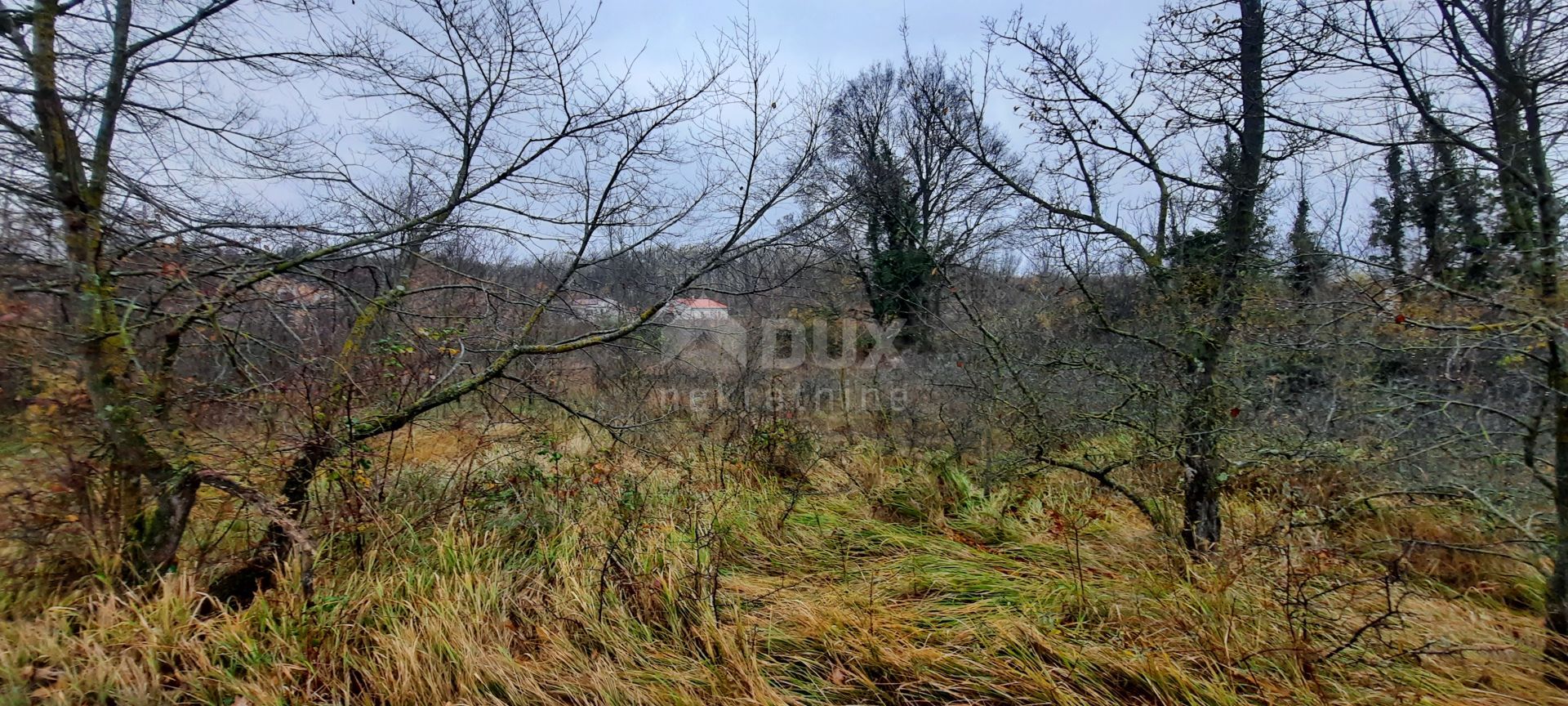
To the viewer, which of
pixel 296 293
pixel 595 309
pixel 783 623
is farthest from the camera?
pixel 595 309

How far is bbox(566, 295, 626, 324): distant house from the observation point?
398 cm

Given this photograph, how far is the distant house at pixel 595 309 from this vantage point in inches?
157

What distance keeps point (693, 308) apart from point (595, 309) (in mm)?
715

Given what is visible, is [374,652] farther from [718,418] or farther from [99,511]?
[718,418]

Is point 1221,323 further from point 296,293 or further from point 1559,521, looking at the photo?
point 296,293

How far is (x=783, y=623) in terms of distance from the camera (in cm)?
251

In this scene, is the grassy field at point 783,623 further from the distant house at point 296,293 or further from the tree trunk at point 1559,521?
the distant house at point 296,293

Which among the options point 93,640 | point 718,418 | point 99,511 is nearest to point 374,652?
point 93,640

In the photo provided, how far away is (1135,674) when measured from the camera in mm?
1969

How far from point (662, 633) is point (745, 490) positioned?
2.14 meters

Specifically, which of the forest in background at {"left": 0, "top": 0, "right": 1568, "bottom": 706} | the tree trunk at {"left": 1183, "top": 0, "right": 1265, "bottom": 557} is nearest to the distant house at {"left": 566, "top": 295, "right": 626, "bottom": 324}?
the forest in background at {"left": 0, "top": 0, "right": 1568, "bottom": 706}

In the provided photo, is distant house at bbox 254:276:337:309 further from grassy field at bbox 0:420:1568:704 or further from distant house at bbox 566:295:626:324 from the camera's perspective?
distant house at bbox 566:295:626:324

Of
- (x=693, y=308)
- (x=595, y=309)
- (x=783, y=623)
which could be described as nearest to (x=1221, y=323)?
(x=783, y=623)

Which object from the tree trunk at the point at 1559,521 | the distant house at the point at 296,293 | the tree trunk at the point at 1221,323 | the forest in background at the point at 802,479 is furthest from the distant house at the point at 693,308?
the tree trunk at the point at 1559,521
